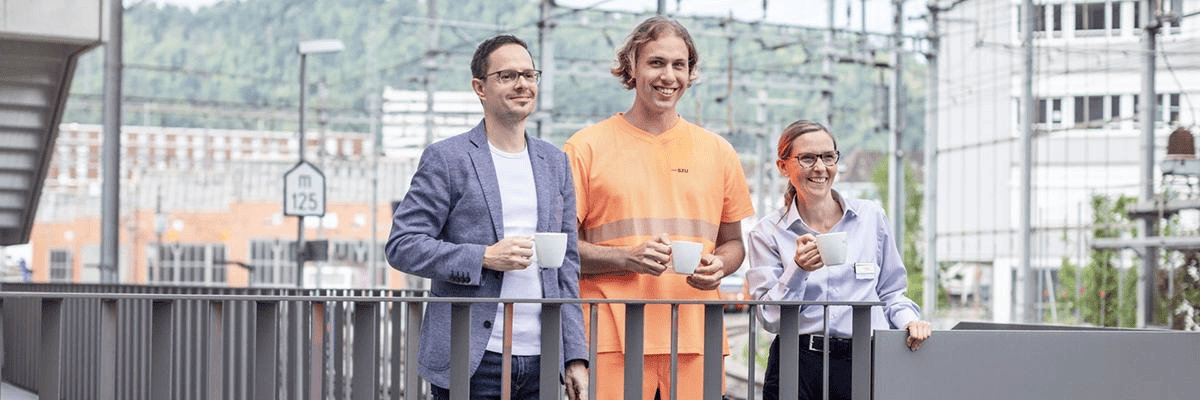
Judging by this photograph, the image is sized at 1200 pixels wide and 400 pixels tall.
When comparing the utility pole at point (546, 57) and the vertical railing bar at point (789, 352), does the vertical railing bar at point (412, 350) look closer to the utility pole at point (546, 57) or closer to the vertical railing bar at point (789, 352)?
the vertical railing bar at point (789, 352)

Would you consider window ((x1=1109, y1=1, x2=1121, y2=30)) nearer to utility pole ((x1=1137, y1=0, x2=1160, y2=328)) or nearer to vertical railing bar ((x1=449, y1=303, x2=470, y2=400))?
utility pole ((x1=1137, y1=0, x2=1160, y2=328))

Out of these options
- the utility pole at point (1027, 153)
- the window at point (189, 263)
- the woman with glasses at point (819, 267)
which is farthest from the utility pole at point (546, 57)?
the window at point (189, 263)

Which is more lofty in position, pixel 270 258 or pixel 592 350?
pixel 592 350

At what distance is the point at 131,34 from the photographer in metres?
144

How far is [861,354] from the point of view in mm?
4457

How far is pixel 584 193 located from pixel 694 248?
22.9 inches

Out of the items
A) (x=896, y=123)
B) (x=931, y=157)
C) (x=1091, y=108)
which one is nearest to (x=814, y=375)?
(x=896, y=123)

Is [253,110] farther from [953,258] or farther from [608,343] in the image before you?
[608,343]

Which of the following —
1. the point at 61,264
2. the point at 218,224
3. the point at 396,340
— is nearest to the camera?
the point at 396,340

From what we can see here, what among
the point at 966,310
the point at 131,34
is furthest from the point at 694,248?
the point at 131,34

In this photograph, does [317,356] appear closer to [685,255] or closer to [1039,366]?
[685,255]

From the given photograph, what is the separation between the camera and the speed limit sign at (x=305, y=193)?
25.8m

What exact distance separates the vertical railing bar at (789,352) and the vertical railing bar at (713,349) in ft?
0.54

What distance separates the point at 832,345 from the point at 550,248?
3.68 ft
